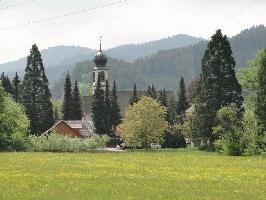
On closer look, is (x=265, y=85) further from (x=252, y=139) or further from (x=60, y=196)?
(x=60, y=196)

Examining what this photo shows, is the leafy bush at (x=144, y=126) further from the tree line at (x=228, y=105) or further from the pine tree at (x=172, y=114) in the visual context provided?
the pine tree at (x=172, y=114)

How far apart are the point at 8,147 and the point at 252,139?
94.5 feet

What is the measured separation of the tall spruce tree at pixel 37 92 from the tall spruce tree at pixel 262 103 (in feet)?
144

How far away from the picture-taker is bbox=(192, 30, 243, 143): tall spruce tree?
7706cm

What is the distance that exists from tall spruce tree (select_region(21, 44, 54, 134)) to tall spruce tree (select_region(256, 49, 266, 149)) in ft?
144

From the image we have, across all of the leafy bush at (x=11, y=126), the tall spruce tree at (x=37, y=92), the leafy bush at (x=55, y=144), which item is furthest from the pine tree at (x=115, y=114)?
the leafy bush at (x=55, y=144)

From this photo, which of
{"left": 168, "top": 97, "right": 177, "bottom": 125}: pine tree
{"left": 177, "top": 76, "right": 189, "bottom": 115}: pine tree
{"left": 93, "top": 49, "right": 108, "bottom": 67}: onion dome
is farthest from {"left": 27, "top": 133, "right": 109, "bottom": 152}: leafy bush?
{"left": 93, "top": 49, "right": 108, "bottom": 67}: onion dome

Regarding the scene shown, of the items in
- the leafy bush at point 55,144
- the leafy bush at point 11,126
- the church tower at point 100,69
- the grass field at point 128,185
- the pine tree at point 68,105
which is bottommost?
the grass field at point 128,185

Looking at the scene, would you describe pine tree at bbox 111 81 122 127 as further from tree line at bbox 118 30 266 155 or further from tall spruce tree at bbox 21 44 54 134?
tree line at bbox 118 30 266 155

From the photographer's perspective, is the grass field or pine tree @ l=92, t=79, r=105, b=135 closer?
the grass field

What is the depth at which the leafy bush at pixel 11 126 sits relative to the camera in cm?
7388

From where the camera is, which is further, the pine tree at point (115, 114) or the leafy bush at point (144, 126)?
the pine tree at point (115, 114)

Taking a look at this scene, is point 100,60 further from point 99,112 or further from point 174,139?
point 174,139

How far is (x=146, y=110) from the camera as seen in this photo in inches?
3597
